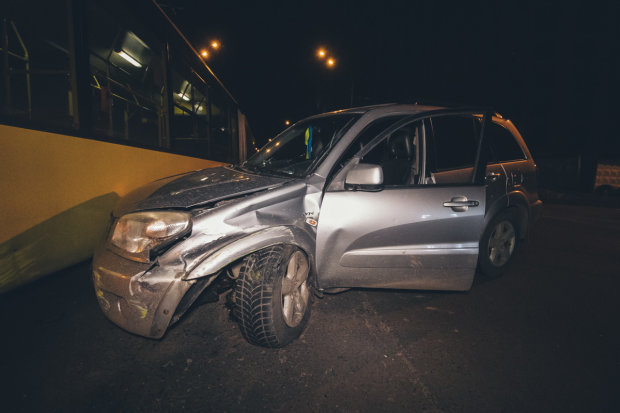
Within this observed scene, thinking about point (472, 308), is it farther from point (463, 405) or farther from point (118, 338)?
point (118, 338)

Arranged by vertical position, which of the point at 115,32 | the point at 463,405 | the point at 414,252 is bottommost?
the point at 463,405

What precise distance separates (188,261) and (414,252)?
1.65 m

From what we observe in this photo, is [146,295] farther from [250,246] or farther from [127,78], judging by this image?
[127,78]

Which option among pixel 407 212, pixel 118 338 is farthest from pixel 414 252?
pixel 118 338

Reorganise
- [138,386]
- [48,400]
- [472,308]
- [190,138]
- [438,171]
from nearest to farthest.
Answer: [48,400] → [138,386] → [472,308] → [438,171] → [190,138]

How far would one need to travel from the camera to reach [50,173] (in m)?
2.85

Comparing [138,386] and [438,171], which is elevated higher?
[438,171]

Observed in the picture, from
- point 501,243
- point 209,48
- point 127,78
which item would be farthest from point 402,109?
point 209,48

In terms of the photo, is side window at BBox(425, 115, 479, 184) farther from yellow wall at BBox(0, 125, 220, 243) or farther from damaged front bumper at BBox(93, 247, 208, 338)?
yellow wall at BBox(0, 125, 220, 243)

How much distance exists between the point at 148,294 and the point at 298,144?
203cm

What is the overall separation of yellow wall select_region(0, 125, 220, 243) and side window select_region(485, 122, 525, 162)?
4.21m

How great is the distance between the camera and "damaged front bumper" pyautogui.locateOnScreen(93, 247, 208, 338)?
1.73 metres

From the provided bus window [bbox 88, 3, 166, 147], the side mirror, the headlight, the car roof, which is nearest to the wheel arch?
the car roof

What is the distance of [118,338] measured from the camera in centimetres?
219
